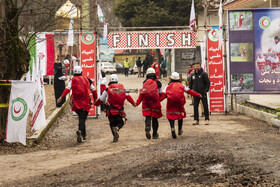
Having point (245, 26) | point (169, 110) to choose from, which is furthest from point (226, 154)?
point (245, 26)

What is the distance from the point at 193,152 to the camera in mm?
10094

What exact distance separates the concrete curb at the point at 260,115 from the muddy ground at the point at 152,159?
8.4 inches

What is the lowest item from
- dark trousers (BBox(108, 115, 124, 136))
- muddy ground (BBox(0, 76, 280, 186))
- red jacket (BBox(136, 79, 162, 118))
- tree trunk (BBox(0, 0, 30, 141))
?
muddy ground (BBox(0, 76, 280, 186))

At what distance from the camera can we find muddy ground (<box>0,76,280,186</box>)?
782 cm

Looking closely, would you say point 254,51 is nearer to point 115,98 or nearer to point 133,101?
point 133,101

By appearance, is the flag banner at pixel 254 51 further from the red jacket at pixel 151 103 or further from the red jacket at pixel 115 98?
the red jacket at pixel 115 98

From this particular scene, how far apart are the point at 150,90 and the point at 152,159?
368 centimetres

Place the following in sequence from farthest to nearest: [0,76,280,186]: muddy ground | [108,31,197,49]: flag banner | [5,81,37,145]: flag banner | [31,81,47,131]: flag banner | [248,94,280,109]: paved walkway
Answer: [108,31,197,49]: flag banner
[248,94,280,109]: paved walkway
[31,81,47,131]: flag banner
[5,81,37,145]: flag banner
[0,76,280,186]: muddy ground

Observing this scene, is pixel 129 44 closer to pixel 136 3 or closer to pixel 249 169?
pixel 249 169

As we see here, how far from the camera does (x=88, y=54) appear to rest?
1870cm

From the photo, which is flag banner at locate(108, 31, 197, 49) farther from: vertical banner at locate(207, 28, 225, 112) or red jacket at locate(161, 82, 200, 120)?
red jacket at locate(161, 82, 200, 120)

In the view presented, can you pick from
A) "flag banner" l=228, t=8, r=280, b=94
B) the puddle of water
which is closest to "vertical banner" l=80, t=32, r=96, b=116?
"flag banner" l=228, t=8, r=280, b=94

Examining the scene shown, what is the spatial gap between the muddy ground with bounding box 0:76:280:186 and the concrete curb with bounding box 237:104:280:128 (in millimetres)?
214

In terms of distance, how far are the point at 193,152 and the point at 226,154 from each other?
0.63 meters
